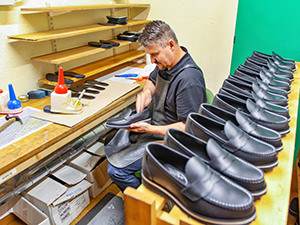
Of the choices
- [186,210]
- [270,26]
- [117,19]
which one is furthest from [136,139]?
[270,26]

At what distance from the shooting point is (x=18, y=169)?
50.0 inches

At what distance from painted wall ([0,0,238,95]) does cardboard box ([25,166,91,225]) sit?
78cm

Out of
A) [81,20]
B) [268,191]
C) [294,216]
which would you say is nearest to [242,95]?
[268,191]

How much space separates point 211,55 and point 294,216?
1836 millimetres

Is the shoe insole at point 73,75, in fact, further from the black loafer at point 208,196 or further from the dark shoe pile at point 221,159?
the black loafer at point 208,196

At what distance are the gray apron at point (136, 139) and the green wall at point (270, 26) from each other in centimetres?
130

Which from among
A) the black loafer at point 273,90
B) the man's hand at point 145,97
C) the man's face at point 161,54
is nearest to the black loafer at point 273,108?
the black loafer at point 273,90

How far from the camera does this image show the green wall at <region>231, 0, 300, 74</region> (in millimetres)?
2295

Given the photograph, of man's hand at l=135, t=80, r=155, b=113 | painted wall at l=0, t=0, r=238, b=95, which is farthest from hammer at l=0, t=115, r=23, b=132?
man's hand at l=135, t=80, r=155, b=113

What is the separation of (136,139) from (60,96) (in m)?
0.61

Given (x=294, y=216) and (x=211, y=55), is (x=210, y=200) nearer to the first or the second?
(x=294, y=216)

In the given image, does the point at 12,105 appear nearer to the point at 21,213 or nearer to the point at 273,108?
the point at 21,213

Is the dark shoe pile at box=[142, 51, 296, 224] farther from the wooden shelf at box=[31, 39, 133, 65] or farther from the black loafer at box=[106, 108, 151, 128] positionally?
the wooden shelf at box=[31, 39, 133, 65]

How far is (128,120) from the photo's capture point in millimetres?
1595
